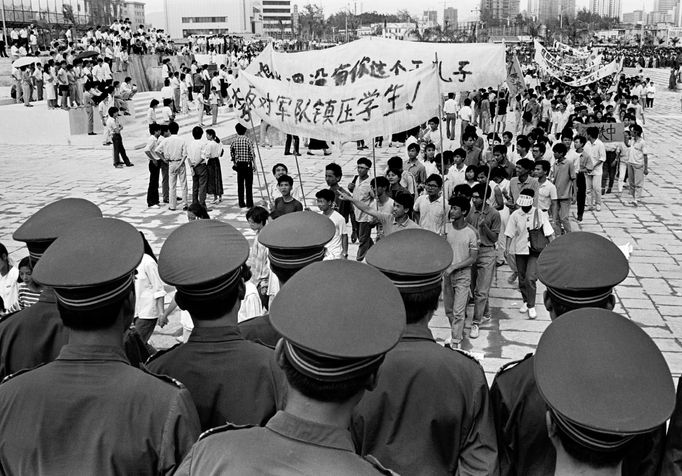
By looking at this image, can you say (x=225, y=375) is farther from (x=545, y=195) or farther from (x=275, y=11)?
(x=275, y=11)

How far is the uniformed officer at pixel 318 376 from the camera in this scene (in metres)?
1.72

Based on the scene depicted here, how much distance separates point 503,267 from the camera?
376 inches

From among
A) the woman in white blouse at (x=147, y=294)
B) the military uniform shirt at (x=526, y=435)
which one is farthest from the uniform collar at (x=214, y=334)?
the woman in white blouse at (x=147, y=294)

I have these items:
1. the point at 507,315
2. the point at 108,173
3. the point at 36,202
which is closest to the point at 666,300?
the point at 507,315

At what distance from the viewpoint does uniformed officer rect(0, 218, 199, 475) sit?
2.20m

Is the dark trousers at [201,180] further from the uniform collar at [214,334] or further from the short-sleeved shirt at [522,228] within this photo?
the uniform collar at [214,334]

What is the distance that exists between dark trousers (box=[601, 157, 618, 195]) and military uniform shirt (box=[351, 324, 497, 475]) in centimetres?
1177

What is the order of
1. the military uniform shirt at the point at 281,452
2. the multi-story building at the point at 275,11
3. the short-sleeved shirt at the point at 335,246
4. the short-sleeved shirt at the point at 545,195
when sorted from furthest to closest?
the multi-story building at the point at 275,11
the short-sleeved shirt at the point at 545,195
the short-sleeved shirt at the point at 335,246
the military uniform shirt at the point at 281,452

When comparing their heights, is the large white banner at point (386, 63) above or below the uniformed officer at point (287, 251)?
above

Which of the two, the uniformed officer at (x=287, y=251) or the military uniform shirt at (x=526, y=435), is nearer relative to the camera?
the military uniform shirt at (x=526, y=435)

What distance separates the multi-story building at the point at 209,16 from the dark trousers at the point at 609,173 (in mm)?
103571

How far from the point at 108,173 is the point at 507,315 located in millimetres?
11497

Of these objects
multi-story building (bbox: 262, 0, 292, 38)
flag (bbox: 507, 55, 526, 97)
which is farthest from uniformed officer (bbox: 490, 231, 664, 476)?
multi-story building (bbox: 262, 0, 292, 38)

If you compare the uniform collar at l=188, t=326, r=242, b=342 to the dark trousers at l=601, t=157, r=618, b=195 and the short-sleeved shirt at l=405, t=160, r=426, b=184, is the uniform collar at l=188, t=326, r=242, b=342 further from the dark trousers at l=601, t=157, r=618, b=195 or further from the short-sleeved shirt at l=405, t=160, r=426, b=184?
the dark trousers at l=601, t=157, r=618, b=195
